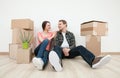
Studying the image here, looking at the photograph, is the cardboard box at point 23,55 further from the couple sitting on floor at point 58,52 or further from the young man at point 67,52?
the young man at point 67,52

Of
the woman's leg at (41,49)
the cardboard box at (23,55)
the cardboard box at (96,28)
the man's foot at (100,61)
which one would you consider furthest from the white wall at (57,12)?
the man's foot at (100,61)

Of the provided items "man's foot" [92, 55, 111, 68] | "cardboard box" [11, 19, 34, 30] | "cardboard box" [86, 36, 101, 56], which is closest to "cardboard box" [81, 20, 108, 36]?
"cardboard box" [86, 36, 101, 56]

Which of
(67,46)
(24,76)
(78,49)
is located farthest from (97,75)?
(67,46)

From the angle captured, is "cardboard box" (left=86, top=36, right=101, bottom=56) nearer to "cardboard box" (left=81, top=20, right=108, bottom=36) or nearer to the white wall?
"cardboard box" (left=81, top=20, right=108, bottom=36)

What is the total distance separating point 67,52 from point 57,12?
130 centimetres

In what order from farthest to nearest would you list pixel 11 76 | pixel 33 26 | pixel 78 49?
pixel 33 26, pixel 78 49, pixel 11 76

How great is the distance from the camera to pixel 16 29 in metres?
3.10

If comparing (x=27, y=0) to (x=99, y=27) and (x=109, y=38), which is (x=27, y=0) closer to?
(x=99, y=27)

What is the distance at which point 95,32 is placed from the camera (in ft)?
9.64

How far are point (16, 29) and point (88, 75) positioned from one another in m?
1.86

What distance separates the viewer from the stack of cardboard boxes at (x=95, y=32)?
293cm

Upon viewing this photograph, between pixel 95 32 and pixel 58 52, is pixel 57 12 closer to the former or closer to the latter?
pixel 95 32

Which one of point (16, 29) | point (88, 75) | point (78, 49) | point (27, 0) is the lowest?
point (88, 75)

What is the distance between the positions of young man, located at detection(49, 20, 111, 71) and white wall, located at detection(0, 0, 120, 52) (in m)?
0.69
